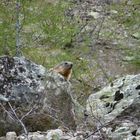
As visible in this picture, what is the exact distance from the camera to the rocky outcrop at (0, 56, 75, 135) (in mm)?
6218

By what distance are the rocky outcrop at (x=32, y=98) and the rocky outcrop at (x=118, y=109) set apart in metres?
0.33

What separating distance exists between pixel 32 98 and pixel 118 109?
94 cm

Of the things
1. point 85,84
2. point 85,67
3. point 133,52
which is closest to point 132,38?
point 133,52

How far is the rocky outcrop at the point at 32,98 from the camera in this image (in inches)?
245

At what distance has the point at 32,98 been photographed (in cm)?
636

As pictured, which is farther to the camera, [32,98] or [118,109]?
[118,109]

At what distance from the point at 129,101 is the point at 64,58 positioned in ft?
19.8

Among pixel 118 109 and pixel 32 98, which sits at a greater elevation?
pixel 32 98

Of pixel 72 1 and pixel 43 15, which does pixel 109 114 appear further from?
pixel 72 1

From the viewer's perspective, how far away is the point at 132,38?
548 inches

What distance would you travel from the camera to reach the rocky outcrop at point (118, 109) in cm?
518

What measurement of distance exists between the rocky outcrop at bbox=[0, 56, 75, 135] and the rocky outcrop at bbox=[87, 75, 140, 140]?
33cm

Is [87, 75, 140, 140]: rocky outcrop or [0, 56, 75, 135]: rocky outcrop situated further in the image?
[0, 56, 75, 135]: rocky outcrop

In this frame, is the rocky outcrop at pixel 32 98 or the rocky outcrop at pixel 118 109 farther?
the rocky outcrop at pixel 32 98
